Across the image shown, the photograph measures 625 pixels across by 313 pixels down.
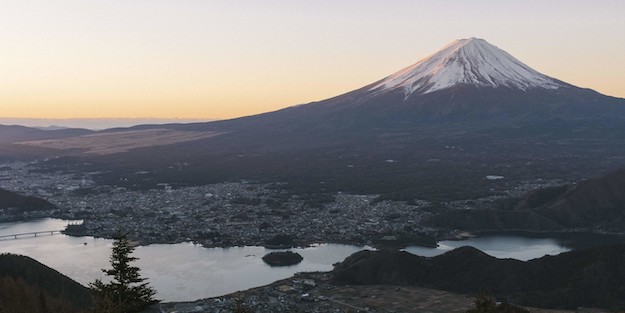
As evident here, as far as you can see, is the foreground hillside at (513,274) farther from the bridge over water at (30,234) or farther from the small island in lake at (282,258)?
the bridge over water at (30,234)

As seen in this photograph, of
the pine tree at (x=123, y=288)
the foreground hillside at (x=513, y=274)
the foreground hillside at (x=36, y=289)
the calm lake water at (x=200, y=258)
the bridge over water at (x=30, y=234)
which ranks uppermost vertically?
the pine tree at (x=123, y=288)

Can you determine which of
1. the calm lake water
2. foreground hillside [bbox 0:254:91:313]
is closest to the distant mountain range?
the calm lake water

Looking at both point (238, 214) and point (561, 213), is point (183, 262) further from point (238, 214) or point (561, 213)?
point (561, 213)

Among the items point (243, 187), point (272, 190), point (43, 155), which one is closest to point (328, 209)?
point (272, 190)

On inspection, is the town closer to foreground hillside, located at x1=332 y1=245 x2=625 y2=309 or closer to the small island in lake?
the small island in lake

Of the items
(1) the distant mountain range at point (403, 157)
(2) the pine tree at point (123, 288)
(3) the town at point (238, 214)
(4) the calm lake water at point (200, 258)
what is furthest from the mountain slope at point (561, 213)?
(2) the pine tree at point (123, 288)

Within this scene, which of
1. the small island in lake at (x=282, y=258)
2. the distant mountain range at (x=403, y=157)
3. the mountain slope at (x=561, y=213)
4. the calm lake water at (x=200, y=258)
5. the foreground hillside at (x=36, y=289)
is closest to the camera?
the foreground hillside at (x=36, y=289)

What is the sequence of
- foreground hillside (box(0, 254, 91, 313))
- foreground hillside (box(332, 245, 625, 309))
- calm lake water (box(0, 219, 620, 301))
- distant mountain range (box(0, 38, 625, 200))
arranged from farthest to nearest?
distant mountain range (box(0, 38, 625, 200))
calm lake water (box(0, 219, 620, 301))
foreground hillside (box(332, 245, 625, 309))
foreground hillside (box(0, 254, 91, 313))

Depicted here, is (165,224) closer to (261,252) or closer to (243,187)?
(261,252)
